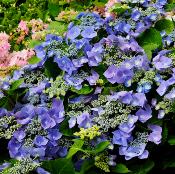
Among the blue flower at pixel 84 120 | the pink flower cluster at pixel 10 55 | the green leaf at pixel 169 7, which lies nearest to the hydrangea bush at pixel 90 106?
the blue flower at pixel 84 120

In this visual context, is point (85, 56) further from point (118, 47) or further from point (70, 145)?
point (70, 145)

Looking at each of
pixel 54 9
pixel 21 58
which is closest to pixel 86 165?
pixel 21 58

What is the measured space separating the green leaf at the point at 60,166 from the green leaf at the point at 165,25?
968mm

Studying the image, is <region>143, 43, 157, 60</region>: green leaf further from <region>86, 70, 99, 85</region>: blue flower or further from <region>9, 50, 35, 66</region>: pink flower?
<region>9, 50, 35, 66</region>: pink flower

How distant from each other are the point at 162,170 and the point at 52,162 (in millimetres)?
593

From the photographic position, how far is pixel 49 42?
2568 millimetres

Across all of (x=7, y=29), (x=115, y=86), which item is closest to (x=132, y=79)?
(x=115, y=86)

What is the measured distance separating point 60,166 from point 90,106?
37 centimetres

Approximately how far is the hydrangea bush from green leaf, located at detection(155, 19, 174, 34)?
127mm

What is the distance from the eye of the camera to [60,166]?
225 centimetres

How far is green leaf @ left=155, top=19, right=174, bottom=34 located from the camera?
2.83 m

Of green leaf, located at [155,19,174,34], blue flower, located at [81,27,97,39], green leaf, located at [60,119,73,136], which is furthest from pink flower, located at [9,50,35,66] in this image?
green leaf, located at [155,19,174,34]

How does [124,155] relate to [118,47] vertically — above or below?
below

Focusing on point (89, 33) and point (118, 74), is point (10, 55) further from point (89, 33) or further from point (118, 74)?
point (118, 74)
